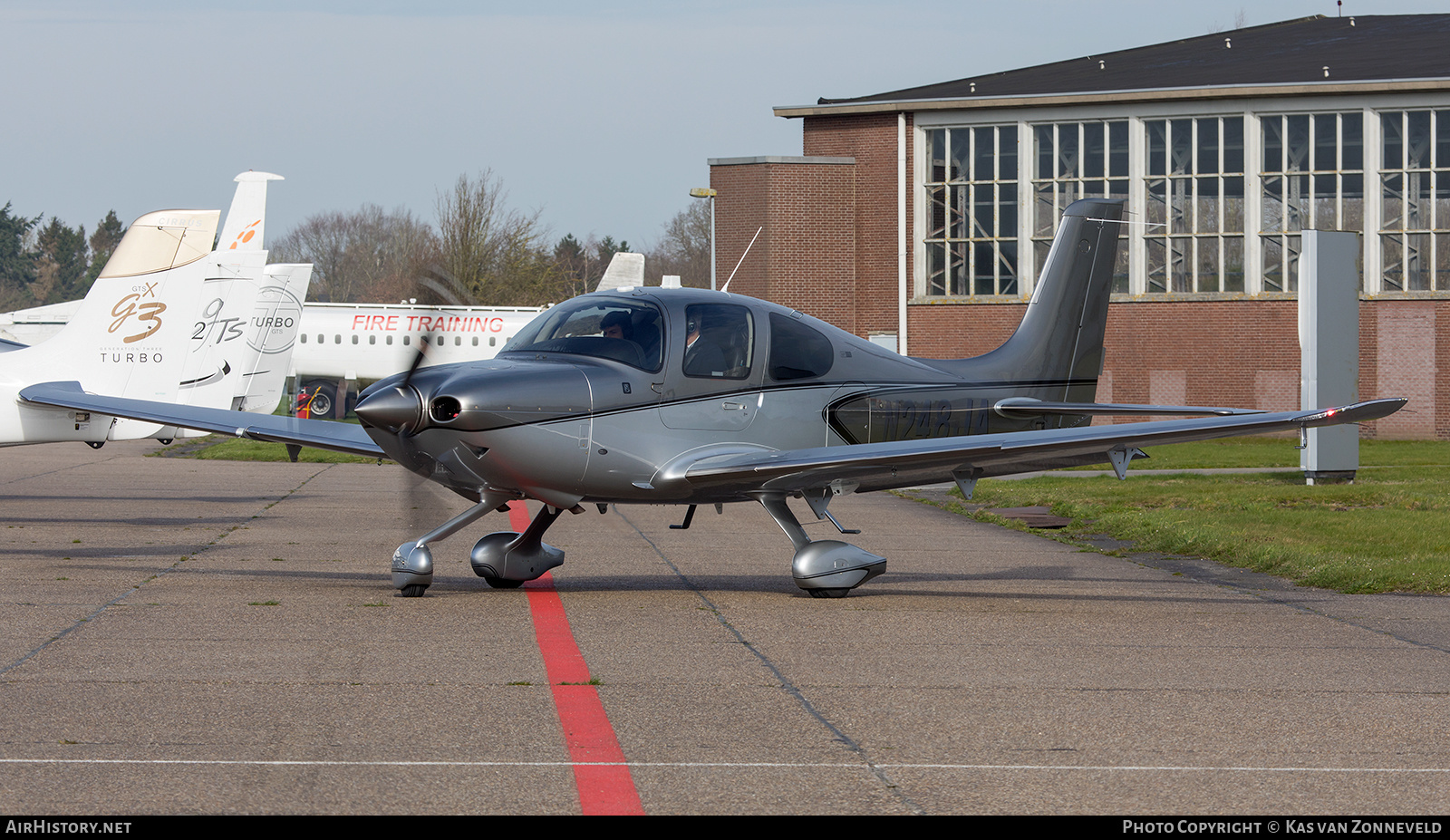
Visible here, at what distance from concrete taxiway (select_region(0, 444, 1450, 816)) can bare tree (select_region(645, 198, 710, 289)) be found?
85.2m

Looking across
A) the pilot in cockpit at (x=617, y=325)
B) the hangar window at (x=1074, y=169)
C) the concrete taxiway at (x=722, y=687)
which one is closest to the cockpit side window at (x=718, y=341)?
the pilot in cockpit at (x=617, y=325)

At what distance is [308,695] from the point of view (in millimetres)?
6996

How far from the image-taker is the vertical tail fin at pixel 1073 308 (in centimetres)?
1370

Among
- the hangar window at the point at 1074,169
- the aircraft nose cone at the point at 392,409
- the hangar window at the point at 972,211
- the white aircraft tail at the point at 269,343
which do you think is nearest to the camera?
the aircraft nose cone at the point at 392,409

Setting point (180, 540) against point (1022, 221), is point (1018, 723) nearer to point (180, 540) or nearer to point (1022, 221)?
point (180, 540)

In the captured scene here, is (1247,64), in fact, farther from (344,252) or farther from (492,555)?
(344,252)

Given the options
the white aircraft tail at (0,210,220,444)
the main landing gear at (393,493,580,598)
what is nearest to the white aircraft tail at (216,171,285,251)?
the white aircraft tail at (0,210,220,444)

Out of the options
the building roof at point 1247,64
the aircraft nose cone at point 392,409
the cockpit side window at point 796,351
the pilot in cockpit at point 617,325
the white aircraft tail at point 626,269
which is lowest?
the aircraft nose cone at point 392,409

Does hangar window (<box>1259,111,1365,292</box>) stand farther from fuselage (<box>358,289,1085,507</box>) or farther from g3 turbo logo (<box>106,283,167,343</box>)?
g3 turbo logo (<box>106,283,167,343</box>)

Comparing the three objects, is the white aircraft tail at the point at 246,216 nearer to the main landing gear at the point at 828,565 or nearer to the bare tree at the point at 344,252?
the main landing gear at the point at 828,565

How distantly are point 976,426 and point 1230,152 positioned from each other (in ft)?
101

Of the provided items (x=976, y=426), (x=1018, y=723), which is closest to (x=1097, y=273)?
(x=976, y=426)

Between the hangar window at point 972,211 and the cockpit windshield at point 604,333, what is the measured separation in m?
32.4

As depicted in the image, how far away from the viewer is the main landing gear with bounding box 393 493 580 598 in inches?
419
